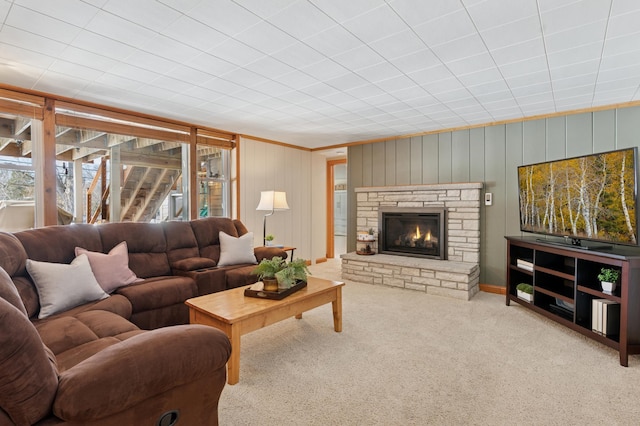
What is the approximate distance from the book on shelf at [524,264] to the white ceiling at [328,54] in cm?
174

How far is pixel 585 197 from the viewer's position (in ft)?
9.93

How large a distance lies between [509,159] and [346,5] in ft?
11.2

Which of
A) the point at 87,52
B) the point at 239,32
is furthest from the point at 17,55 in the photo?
the point at 239,32

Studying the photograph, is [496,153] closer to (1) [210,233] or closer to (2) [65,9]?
(1) [210,233]

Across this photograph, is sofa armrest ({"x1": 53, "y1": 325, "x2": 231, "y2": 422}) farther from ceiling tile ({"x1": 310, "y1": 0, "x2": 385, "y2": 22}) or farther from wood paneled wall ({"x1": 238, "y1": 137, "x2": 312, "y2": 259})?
wood paneled wall ({"x1": 238, "y1": 137, "x2": 312, "y2": 259})

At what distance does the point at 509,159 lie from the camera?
14.2 feet

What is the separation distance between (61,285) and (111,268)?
497 mm

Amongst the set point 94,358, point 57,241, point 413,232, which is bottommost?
point 94,358

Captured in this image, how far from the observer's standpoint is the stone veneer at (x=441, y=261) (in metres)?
4.24

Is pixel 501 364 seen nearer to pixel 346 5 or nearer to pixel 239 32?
pixel 346 5

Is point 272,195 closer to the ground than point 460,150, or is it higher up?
closer to the ground

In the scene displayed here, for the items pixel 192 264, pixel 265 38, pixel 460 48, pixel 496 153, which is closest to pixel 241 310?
pixel 192 264

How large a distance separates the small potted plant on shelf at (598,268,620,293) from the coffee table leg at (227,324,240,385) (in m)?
2.92

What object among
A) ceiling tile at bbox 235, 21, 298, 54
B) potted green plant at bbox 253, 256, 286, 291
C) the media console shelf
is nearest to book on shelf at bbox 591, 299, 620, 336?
the media console shelf
